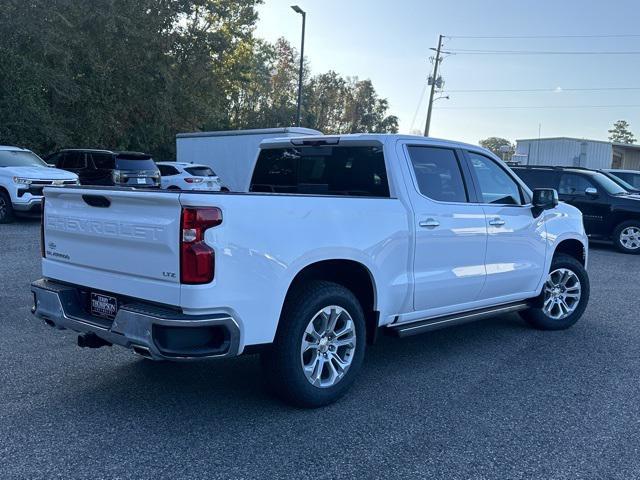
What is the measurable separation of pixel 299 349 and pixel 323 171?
6.34ft

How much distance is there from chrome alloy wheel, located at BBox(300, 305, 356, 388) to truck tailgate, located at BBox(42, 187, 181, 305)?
1.08m

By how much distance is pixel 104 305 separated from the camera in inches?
159

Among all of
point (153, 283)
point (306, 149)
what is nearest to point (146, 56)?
point (306, 149)

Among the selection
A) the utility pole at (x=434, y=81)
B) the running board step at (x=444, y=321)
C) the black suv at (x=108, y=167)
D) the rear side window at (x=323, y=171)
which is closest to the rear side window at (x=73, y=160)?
the black suv at (x=108, y=167)

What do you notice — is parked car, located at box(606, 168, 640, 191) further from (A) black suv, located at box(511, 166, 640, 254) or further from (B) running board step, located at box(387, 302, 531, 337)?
(B) running board step, located at box(387, 302, 531, 337)

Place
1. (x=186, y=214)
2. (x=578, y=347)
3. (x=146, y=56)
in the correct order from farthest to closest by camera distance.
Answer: (x=146, y=56) → (x=578, y=347) → (x=186, y=214)

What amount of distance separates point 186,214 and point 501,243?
10.8ft

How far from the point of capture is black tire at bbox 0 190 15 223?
45.8ft

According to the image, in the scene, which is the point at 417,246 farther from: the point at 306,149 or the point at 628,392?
the point at 628,392

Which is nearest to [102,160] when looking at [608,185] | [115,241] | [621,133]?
[608,185]

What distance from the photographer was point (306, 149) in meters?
5.50

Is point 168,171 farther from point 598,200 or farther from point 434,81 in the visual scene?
point 434,81

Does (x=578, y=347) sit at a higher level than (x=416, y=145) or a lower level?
lower

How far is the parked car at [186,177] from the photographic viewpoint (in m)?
19.1
